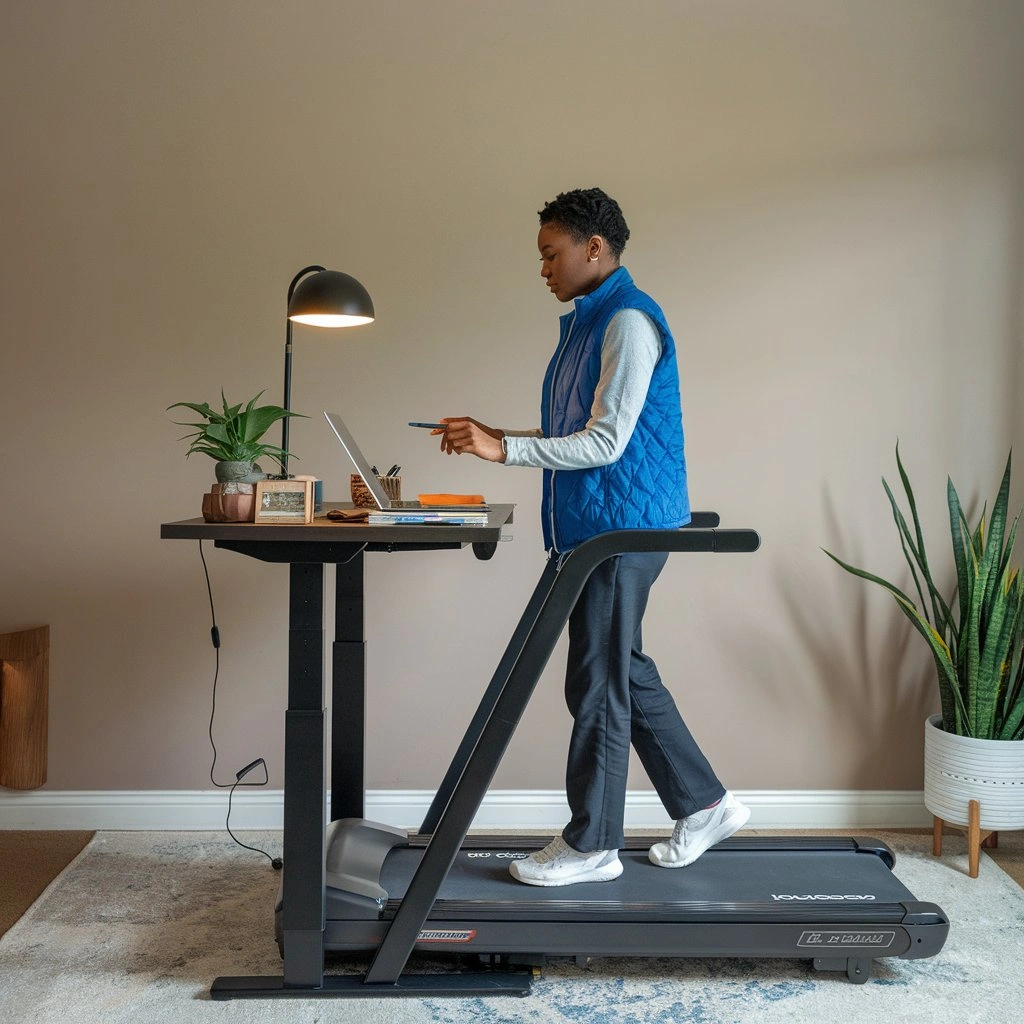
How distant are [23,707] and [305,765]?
1.44 m

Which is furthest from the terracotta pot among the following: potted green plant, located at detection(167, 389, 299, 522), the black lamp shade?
→ the black lamp shade

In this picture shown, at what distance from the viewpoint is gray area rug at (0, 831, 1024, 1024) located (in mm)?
2113

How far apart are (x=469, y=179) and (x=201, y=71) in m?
0.82

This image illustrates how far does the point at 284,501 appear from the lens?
209 centimetres

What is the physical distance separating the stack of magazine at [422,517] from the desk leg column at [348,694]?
0.55 m

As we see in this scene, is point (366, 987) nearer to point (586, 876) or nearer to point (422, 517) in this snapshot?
point (586, 876)

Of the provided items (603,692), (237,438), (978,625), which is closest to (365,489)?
(237,438)

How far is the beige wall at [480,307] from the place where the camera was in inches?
123

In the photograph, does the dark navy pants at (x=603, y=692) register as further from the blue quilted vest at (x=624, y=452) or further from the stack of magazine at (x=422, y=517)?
the stack of magazine at (x=422, y=517)

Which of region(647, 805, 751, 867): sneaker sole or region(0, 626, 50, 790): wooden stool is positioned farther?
region(0, 626, 50, 790): wooden stool

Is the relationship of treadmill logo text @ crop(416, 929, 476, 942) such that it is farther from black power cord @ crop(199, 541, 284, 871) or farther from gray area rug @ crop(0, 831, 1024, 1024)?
black power cord @ crop(199, 541, 284, 871)

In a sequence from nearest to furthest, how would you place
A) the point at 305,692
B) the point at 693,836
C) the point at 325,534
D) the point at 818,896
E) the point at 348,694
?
the point at 325,534 → the point at 305,692 → the point at 818,896 → the point at 693,836 → the point at 348,694

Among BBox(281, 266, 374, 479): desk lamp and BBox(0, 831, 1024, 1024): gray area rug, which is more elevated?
BBox(281, 266, 374, 479): desk lamp

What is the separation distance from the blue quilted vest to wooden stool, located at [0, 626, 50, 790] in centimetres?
171
